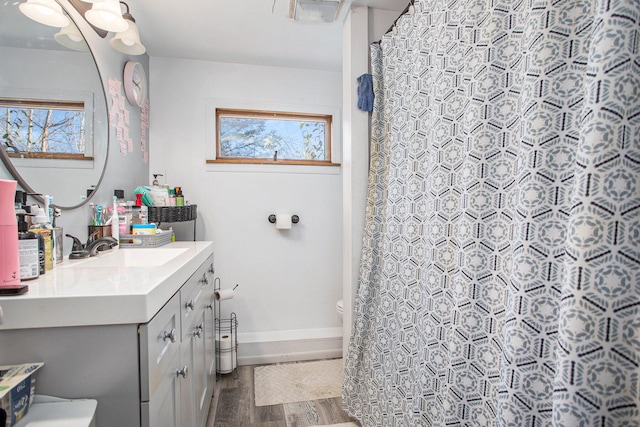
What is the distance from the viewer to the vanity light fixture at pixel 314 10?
163cm

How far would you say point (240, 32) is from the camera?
2.03 metres

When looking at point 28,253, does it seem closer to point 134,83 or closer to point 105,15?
point 105,15

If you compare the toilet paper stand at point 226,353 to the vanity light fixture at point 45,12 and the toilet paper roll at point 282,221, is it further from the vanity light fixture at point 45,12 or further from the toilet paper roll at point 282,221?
the vanity light fixture at point 45,12

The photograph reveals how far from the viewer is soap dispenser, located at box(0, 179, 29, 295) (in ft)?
Result: 2.51

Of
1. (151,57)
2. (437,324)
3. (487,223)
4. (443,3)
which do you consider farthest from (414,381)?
(151,57)

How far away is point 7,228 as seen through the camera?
2.66ft

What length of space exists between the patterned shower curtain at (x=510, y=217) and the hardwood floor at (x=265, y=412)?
12.6 inches

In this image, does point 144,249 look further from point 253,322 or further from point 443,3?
point 443,3

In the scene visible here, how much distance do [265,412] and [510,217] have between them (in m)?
1.77

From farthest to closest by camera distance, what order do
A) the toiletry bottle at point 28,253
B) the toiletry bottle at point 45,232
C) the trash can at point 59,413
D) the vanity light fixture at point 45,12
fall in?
the vanity light fixture at point 45,12
the toiletry bottle at point 45,232
the toiletry bottle at point 28,253
the trash can at point 59,413

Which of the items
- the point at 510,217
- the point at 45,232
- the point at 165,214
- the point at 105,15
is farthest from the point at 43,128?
the point at 510,217

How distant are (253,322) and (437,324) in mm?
1800

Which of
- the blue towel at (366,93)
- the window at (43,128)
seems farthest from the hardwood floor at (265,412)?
the blue towel at (366,93)

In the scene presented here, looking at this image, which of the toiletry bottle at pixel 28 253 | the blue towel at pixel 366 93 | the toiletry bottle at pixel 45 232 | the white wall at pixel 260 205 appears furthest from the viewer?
the white wall at pixel 260 205
